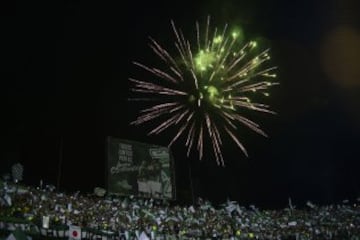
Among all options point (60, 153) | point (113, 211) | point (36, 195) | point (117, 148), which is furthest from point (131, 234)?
point (60, 153)

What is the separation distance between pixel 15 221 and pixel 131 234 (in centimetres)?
787

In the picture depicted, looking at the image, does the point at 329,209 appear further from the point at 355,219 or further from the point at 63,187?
the point at 63,187

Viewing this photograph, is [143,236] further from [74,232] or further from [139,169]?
[139,169]

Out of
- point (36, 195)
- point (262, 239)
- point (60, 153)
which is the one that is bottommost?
point (262, 239)

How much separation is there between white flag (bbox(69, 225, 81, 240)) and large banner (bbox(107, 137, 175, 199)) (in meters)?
9.15

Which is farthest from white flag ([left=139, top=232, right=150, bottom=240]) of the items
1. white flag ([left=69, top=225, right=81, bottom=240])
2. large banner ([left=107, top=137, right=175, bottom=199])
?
large banner ([left=107, top=137, right=175, bottom=199])

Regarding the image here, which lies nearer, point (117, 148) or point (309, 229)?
point (117, 148)

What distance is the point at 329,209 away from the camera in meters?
47.7

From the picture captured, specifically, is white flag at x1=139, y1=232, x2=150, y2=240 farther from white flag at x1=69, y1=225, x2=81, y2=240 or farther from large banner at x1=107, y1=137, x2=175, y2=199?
large banner at x1=107, y1=137, x2=175, y2=199

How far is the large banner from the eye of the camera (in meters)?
38.9

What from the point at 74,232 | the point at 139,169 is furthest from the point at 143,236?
the point at 139,169

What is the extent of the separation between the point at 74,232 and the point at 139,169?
39.5 ft

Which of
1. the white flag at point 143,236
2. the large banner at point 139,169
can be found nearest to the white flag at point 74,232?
the white flag at point 143,236

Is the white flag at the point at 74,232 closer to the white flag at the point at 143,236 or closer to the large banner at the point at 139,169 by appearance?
the white flag at the point at 143,236
